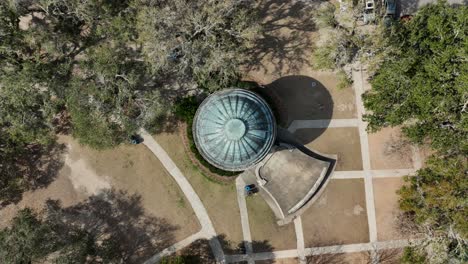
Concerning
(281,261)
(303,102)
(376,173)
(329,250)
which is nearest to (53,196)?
(281,261)

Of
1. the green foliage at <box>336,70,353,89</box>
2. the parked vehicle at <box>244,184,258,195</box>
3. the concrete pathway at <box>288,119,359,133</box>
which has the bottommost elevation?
the parked vehicle at <box>244,184,258,195</box>

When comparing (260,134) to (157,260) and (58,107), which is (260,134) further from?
(58,107)

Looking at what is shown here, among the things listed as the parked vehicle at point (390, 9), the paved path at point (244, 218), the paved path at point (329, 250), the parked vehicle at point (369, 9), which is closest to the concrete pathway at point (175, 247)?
the paved path at point (329, 250)

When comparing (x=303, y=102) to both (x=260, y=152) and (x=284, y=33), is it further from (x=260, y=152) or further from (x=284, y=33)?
(x=260, y=152)

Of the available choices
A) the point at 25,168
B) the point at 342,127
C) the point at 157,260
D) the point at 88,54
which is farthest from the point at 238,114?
the point at 25,168

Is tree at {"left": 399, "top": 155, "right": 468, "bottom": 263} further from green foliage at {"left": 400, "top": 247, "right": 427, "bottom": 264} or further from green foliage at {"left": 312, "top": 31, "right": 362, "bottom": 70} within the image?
green foliage at {"left": 312, "top": 31, "right": 362, "bottom": 70}

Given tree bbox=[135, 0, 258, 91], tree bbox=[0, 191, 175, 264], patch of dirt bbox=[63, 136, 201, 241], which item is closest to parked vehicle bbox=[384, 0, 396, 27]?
tree bbox=[135, 0, 258, 91]
